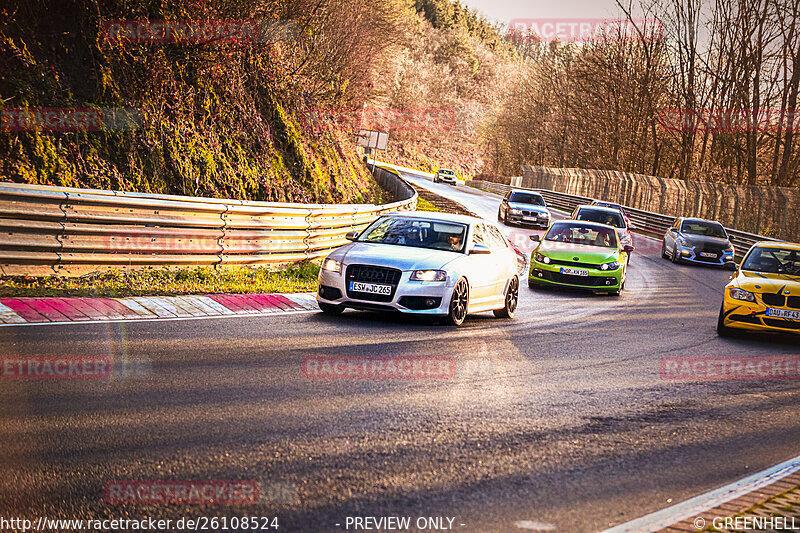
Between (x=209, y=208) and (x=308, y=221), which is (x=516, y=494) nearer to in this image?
(x=209, y=208)

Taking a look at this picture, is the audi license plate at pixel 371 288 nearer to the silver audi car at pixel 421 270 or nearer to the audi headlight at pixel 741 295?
the silver audi car at pixel 421 270

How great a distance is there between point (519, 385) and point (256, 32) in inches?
637

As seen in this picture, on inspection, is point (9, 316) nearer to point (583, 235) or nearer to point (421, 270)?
point (421, 270)

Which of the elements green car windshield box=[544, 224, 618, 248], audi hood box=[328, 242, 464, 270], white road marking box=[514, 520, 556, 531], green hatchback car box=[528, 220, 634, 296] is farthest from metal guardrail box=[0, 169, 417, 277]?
white road marking box=[514, 520, 556, 531]

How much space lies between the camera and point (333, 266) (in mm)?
11797

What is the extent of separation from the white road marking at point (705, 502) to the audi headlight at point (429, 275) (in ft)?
19.3

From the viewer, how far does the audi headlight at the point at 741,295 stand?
13.2m

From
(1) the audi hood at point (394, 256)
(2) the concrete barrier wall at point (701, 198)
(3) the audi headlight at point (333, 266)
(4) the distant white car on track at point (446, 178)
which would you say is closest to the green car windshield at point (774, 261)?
(1) the audi hood at point (394, 256)

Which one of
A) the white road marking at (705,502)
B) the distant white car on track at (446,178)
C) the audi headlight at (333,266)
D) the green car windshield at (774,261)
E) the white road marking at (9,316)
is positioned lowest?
the distant white car on track at (446,178)

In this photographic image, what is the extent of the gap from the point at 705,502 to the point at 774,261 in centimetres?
1043

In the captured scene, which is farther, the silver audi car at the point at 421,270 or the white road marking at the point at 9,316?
the silver audi car at the point at 421,270

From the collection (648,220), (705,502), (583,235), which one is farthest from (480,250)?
(648,220)

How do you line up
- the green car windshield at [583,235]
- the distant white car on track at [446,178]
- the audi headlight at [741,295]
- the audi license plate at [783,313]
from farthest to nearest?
the distant white car on track at [446,178]
the green car windshield at [583,235]
the audi headlight at [741,295]
the audi license plate at [783,313]

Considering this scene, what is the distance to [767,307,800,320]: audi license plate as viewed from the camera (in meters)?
13.0
